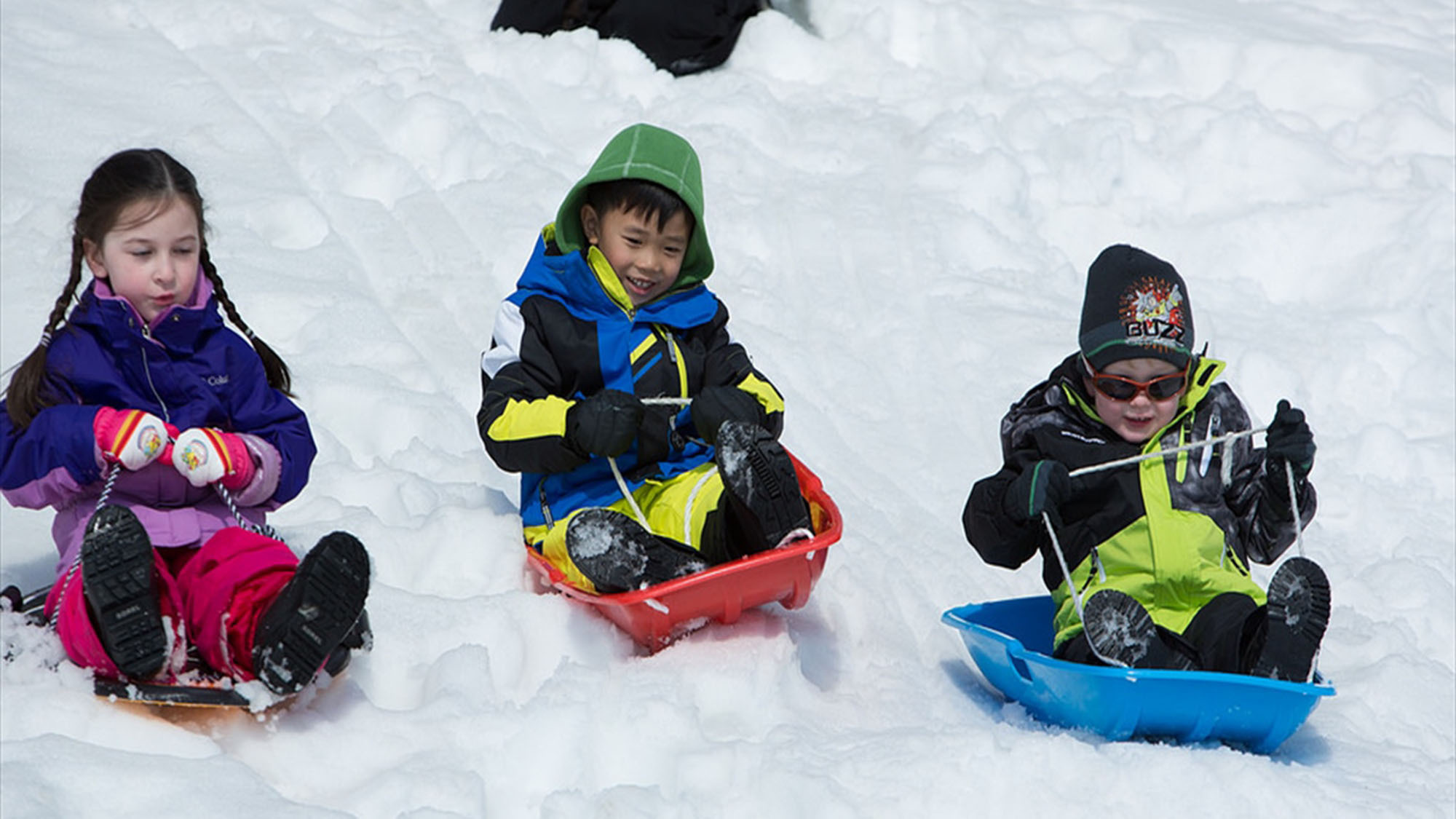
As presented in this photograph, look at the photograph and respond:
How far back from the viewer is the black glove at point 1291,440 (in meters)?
3.11

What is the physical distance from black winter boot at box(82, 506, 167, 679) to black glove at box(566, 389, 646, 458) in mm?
959

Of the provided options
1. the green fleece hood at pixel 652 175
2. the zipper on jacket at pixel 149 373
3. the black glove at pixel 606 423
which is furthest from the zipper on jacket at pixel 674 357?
the zipper on jacket at pixel 149 373

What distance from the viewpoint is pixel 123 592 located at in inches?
96.3

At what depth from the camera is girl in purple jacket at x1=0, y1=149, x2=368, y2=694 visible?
2.50 meters

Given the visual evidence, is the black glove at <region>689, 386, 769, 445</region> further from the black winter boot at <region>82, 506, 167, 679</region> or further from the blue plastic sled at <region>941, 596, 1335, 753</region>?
the black winter boot at <region>82, 506, 167, 679</region>

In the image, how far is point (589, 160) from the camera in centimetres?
589

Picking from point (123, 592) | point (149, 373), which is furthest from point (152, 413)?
point (123, 592)

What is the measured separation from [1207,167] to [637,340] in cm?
350

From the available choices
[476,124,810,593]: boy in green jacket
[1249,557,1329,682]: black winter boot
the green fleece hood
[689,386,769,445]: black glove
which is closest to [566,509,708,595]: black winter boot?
[476,124,810,593]: boy in green jacket

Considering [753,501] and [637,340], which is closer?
[753,501]

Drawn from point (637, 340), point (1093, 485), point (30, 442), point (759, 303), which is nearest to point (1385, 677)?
point (1093, 485)

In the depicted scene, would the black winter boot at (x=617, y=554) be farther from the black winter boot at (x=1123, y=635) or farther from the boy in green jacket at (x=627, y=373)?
the black winter boot at (x=1123, y=635)

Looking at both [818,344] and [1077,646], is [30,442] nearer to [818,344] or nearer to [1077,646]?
[1077,646]

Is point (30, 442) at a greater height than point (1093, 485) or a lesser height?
lesser
